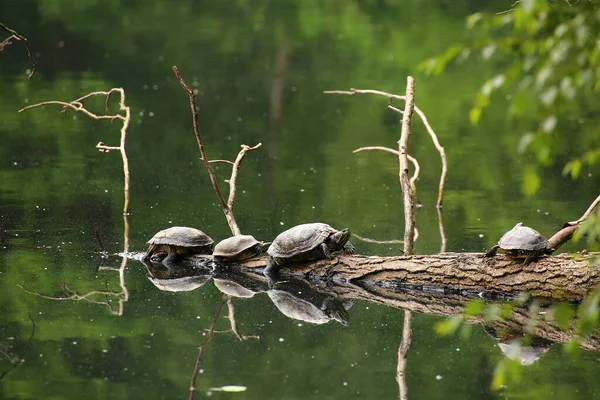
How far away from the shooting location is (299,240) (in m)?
7.98

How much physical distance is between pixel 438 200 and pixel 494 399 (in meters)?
5.56

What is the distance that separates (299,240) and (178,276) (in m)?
1.06

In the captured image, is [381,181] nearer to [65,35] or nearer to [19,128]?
[19,128]

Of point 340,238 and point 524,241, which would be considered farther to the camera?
point 340,238

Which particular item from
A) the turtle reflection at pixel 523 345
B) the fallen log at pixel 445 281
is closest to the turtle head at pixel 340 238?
the fallen log at pixel 445 281

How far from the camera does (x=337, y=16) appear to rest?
29.4m

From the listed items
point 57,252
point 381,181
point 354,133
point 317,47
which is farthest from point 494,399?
point 317,47

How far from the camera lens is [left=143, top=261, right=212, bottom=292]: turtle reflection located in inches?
312

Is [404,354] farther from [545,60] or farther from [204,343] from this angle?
[545,60]

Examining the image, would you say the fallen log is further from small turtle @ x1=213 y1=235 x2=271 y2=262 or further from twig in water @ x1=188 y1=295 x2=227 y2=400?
twig in water @ x1=188 y1=295 x2=227 y2=400

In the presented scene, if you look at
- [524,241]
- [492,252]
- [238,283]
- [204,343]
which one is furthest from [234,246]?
[524,241]

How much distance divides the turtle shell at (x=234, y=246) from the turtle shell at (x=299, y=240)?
0.27 m

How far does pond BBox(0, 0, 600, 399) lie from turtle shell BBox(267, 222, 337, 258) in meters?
0.32

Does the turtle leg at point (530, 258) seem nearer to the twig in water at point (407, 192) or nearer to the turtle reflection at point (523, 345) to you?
the turtle reflection at point (523, 345)
